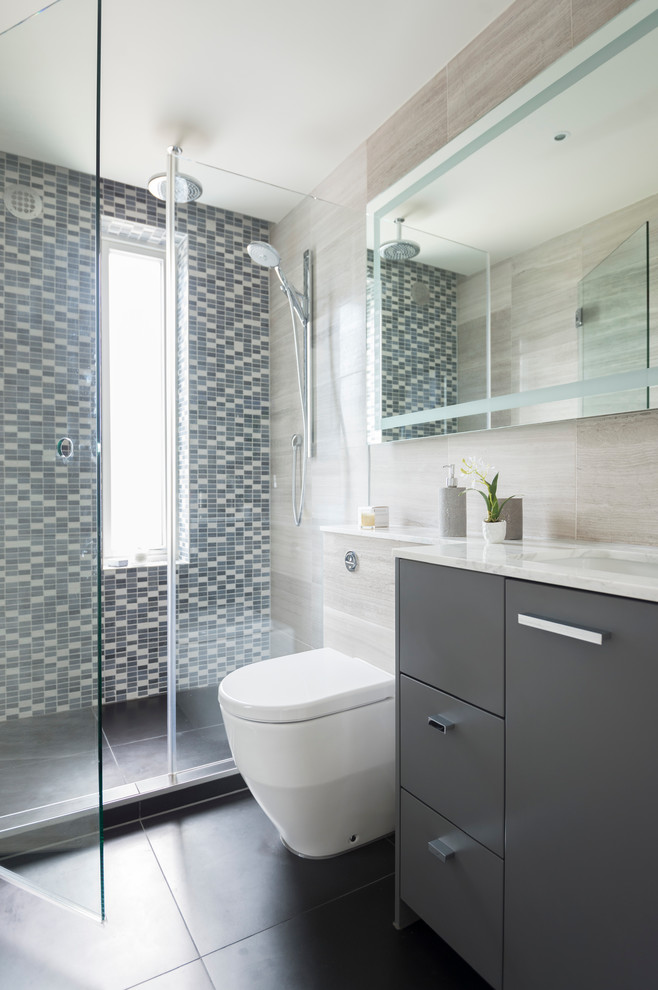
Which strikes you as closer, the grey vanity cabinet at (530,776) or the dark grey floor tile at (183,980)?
the grey vanity cabinet at (530,776)

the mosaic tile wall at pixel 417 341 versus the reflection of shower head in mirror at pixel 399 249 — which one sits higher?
the reflection of shower head in mirror at pixel 399 249

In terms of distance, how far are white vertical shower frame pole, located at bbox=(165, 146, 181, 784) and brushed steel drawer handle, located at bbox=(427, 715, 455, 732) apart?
110 cm

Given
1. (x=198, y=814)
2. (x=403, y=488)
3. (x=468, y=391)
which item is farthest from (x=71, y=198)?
(x=198, y=814)

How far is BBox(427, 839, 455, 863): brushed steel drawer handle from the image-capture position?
3.73 ft

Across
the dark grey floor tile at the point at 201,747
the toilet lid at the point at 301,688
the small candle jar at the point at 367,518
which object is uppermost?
the small candle jar at the point at 367,518

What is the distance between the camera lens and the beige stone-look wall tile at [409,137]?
1.88 meters

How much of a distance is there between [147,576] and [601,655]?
2278 mm

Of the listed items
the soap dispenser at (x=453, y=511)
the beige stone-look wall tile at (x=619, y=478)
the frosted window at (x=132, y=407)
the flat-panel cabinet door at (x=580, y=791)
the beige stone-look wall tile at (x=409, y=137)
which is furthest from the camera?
the frosted window at (x=132, y=407)

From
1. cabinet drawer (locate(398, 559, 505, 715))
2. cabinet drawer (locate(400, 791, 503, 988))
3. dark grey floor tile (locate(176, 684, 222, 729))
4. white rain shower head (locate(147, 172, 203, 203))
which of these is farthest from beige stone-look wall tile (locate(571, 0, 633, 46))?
dark grey floor tile (locate(176, 684, 222, 729))

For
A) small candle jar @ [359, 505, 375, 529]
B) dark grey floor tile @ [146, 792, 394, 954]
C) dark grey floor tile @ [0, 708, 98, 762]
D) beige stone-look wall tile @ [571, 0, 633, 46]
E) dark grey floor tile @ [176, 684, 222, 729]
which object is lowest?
dark grey floor tile @ [146, 792, 394, 954]

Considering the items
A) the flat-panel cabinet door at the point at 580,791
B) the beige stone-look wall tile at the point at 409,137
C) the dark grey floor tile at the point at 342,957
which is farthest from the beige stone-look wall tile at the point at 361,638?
the beige stone-look wall tile at the point at 409,137

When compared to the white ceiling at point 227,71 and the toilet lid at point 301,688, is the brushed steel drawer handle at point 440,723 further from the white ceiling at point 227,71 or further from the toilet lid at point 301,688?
the white ceiling at point 227,71

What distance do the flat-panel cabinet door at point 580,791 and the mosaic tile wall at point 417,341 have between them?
0.97 metres

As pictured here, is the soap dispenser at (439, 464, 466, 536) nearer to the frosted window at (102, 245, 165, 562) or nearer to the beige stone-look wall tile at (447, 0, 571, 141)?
the beige stone-look wall tile at (447, 0, 571, 141)
